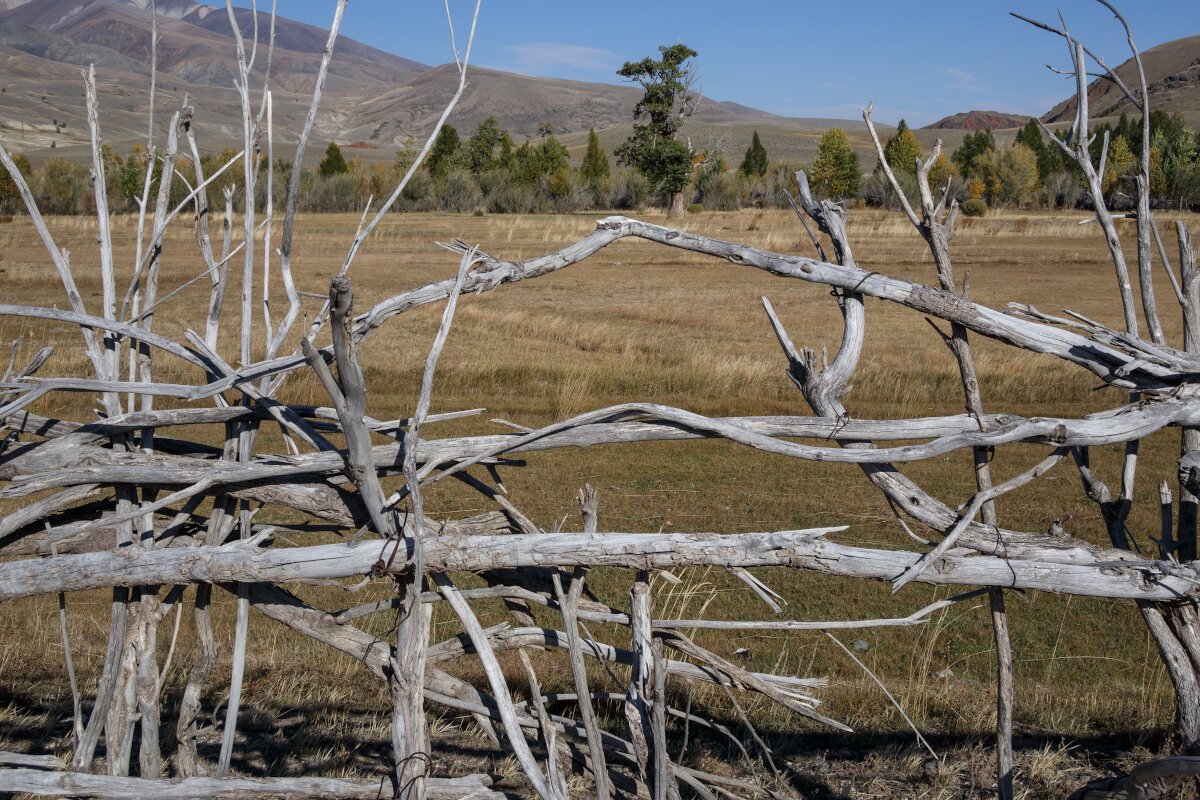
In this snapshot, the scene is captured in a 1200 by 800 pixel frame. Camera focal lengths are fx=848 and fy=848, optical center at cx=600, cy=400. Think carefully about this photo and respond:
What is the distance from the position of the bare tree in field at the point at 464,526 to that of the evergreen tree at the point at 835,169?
62.8m

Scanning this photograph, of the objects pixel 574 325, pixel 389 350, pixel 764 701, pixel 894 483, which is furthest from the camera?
pixel 574 325

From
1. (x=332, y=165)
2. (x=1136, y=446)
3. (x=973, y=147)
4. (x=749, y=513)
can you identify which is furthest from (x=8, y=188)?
(x=973, y=147)

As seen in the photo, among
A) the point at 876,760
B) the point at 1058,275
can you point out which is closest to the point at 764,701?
the point at 876,760

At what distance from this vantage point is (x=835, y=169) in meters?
62.7

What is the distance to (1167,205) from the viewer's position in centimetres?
5447

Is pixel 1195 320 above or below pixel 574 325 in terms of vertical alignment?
above

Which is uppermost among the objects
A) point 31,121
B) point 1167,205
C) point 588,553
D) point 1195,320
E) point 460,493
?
point 31,121

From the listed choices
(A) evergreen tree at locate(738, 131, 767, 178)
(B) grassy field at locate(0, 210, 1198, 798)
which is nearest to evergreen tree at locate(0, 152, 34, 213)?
(B) grassy field at locate(0, 210, 1198, 798)

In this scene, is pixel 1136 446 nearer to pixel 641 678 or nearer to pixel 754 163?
pixel 641 678

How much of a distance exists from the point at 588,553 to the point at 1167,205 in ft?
214

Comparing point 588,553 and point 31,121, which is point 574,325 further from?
point 31,121

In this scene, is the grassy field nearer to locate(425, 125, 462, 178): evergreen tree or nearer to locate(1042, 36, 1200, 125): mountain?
locate(425, 125, 462, 178): evergreen tree

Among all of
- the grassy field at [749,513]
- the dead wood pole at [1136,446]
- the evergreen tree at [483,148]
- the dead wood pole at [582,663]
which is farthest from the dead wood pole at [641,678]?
the evergreen tree at [483,148]

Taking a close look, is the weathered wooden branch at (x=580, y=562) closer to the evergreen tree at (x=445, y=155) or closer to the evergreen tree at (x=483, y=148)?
the evergreen tree at (x=445, y=155)
